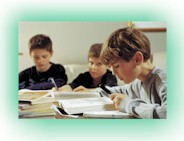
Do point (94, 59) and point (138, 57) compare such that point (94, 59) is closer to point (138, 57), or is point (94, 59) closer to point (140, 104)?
point (138, 57)

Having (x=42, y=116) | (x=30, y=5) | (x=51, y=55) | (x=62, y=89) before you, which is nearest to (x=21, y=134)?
(x=42, y=116)

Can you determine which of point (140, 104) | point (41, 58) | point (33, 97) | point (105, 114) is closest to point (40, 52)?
point (41, 58)

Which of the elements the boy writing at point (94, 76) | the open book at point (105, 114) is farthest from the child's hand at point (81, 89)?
the open book at point (105, 114)

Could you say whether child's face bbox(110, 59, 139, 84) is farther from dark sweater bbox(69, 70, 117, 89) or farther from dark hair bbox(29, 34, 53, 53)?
dark hair bbox(29, 34, 53, 53)

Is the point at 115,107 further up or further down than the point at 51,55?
further down

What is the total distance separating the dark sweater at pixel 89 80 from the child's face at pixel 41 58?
0.16 metres

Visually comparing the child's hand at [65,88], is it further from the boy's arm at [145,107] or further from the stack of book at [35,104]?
the boy's arm at [145,107]

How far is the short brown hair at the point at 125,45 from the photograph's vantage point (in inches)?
77.2

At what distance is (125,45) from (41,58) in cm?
44

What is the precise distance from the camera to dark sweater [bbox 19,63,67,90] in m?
2.00

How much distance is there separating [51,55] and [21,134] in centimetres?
44

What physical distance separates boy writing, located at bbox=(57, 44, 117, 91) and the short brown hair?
0.04 metres
